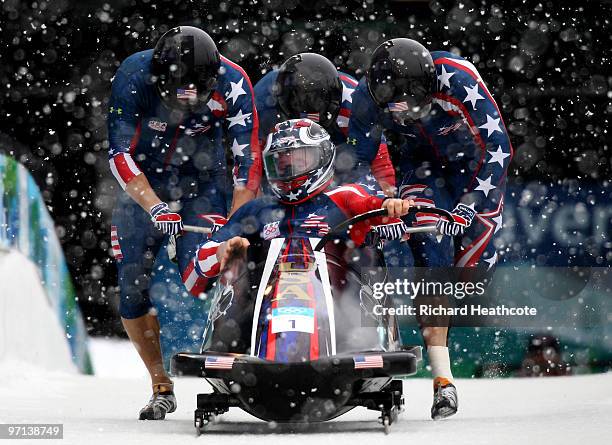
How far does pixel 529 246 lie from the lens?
8.66 meters

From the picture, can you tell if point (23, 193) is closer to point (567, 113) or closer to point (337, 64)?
point (337, 64)

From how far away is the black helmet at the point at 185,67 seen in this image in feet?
18.7

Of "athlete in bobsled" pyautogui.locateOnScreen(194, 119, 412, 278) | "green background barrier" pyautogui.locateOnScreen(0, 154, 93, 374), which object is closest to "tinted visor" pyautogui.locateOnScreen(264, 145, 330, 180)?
"athlete in bobsled" pyautogui.locateOnScreen(194, 119, 412, 278)

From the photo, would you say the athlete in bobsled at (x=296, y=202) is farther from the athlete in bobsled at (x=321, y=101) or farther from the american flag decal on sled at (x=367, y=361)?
the athlete in bobsled at (x=321, y=101)

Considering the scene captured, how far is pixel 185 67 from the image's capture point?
569cm

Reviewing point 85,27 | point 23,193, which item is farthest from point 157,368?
point 85,27

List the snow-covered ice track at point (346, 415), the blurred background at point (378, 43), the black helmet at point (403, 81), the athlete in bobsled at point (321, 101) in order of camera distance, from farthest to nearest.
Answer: the blurred background at point (378, 43), the athlete in bobsled at point (321, 101), the black helmet at point (403, 81), the snow-covered ice track at point (346, 415)

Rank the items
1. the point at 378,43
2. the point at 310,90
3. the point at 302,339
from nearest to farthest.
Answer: the point at 302,339 < the point at 310,90 < the point at 378,43

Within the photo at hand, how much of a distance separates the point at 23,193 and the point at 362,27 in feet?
9.68

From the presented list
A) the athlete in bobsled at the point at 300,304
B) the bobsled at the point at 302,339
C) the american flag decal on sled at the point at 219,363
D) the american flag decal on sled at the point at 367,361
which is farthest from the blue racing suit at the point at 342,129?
the american flag decal on sled at the point at 219,363

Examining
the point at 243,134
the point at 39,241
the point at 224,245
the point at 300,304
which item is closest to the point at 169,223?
the point at 224,245

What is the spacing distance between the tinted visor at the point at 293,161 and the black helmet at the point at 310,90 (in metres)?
1.42

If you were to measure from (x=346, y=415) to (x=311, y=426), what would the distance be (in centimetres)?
97

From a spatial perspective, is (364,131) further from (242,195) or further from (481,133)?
(242,195)
